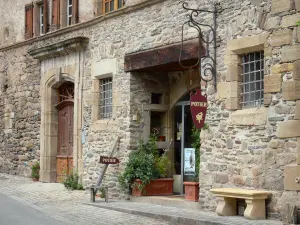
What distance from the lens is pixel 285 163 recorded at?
9.11 metres

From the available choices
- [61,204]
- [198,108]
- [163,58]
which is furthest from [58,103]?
[198,108]

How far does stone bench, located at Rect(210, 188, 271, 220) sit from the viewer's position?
920 cm

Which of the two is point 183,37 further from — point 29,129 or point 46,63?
point 29,129

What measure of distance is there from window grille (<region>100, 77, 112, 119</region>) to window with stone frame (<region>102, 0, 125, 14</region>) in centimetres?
168

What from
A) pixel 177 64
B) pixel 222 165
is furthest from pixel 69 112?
pixel 222 165

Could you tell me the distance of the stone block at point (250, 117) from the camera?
9602 mm

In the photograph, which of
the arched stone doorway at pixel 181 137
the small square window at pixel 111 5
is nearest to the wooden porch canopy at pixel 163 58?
the arched stone doorway at pixel 181 137

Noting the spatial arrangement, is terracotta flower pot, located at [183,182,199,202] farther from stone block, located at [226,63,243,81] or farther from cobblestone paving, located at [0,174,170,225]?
stone block, located at [226,63,243,81]

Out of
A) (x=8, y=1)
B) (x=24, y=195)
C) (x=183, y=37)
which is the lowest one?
(x=24, y=195)

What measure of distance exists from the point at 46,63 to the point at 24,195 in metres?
4.41

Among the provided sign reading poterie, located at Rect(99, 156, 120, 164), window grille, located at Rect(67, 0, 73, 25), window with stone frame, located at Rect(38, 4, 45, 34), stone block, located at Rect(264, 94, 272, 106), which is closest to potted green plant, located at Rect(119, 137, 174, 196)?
sign reading poterie, located at Rect(99, 156, 120, 164)

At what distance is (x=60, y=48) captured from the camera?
15.6 m

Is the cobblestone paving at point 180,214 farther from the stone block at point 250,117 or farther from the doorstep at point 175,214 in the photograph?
the stone block at point 250,117

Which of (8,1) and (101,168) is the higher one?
(8,1)
